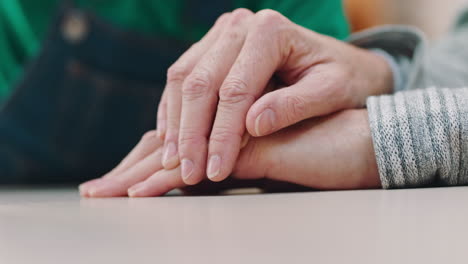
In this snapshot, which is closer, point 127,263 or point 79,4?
point 127,263

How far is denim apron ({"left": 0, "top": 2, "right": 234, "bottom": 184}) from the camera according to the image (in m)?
0.91

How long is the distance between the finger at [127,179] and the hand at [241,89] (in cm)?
3

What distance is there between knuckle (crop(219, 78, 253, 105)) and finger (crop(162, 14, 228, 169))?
8 cm

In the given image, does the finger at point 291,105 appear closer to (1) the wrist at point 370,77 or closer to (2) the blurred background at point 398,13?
(1) the wrist at point 370,77

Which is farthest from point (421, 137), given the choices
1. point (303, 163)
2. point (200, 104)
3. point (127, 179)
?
point (127, 179)

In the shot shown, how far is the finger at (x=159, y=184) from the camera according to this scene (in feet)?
1.94

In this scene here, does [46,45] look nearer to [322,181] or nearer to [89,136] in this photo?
[89,136]

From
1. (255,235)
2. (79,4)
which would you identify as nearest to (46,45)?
(79,4)

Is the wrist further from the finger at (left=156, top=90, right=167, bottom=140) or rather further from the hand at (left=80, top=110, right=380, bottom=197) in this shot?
the finger at (left=156, top=90, right=167, bottom=140)

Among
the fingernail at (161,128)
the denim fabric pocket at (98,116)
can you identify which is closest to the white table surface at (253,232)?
the fingernail at (161,128)

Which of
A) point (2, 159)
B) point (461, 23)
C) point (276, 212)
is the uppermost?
point (276, 212)

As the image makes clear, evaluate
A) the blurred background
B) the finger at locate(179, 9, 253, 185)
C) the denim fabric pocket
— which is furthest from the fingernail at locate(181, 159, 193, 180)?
the blurred background

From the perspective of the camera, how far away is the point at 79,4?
0.94m

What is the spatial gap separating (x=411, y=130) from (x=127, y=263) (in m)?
0.39
